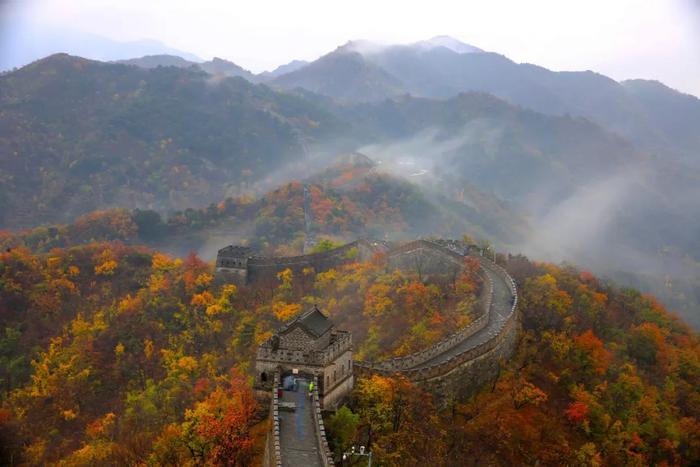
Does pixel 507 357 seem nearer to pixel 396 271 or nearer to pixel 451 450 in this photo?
pixel 451 450

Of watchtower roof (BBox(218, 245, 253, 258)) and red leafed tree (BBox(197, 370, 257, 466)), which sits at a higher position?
red leafed tree (BBox(197, 370, 257, 466))

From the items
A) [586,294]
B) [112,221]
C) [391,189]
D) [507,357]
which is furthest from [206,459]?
[391,189]

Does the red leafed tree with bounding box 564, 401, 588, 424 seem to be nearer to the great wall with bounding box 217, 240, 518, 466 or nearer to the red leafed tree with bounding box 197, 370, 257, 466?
the great wall with bounding box 217, 240, 518, 466

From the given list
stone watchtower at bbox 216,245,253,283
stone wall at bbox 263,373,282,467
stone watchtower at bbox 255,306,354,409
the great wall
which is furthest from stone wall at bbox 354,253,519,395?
stone watchtower at bbox 216,245,253,283

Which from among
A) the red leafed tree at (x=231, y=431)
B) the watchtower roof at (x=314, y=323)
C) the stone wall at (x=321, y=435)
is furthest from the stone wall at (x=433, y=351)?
the red leafed tree at (x=231, y=431)

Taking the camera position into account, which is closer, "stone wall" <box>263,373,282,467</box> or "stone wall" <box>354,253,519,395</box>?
"stone wall" <box>263,373,282,467</box>

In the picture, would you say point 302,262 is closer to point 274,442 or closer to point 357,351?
point 357,351
